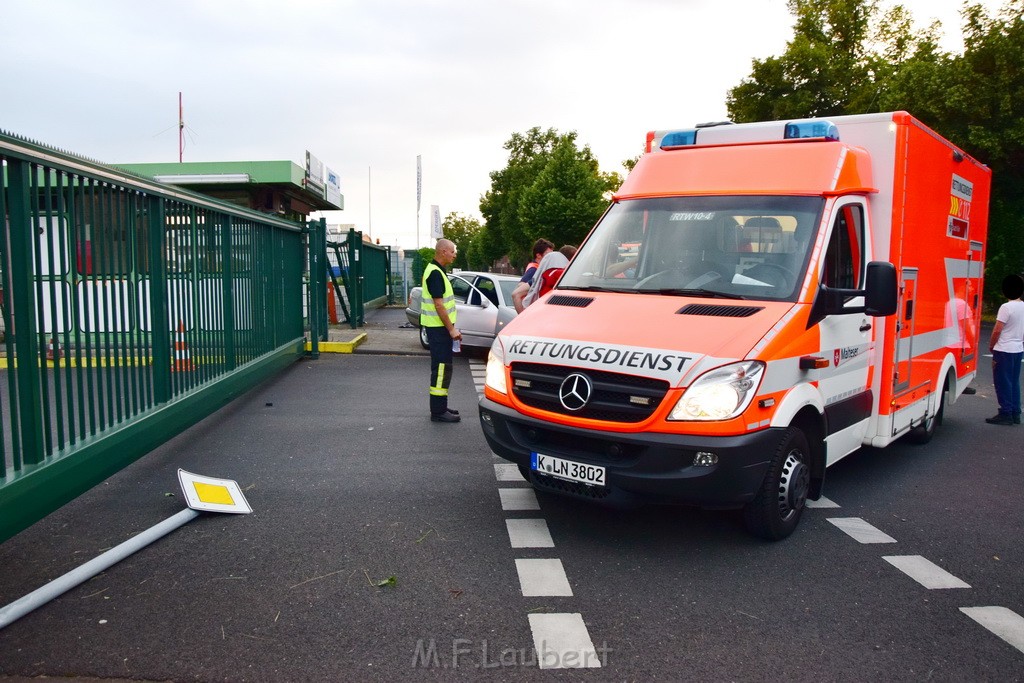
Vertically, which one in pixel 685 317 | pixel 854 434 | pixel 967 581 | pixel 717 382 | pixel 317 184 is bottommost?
pixel 967 581

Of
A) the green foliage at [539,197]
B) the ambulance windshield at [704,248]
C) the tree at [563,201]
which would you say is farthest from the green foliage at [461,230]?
the ambulance windshield at [704,248]

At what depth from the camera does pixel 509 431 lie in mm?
5246

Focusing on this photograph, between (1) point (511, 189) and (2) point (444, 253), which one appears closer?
(2) point (444, 253)

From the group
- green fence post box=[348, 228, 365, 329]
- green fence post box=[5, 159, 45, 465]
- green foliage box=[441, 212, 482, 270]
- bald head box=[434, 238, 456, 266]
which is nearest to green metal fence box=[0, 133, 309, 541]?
green fence post box=[5, 159, 45, 465]

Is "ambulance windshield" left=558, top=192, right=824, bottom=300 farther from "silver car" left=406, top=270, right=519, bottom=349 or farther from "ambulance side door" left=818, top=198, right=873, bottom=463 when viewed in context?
"silver car" left=406, top=270, right=519, bottom=349

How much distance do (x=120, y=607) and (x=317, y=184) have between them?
2551 centimetres

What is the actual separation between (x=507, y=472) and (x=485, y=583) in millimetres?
2249

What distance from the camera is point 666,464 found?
462 centimetres

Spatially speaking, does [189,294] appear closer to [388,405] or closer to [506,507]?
[388,405]

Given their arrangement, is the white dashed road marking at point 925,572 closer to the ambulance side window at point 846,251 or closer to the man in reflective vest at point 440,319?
the ambulance side window at point 846,251

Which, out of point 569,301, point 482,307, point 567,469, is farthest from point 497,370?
point 482,307

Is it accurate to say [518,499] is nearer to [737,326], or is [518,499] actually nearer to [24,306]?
[737,326]

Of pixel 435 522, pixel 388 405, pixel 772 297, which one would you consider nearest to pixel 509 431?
pixel 435 522

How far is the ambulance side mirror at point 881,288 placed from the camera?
Answer: 517 centimetres
